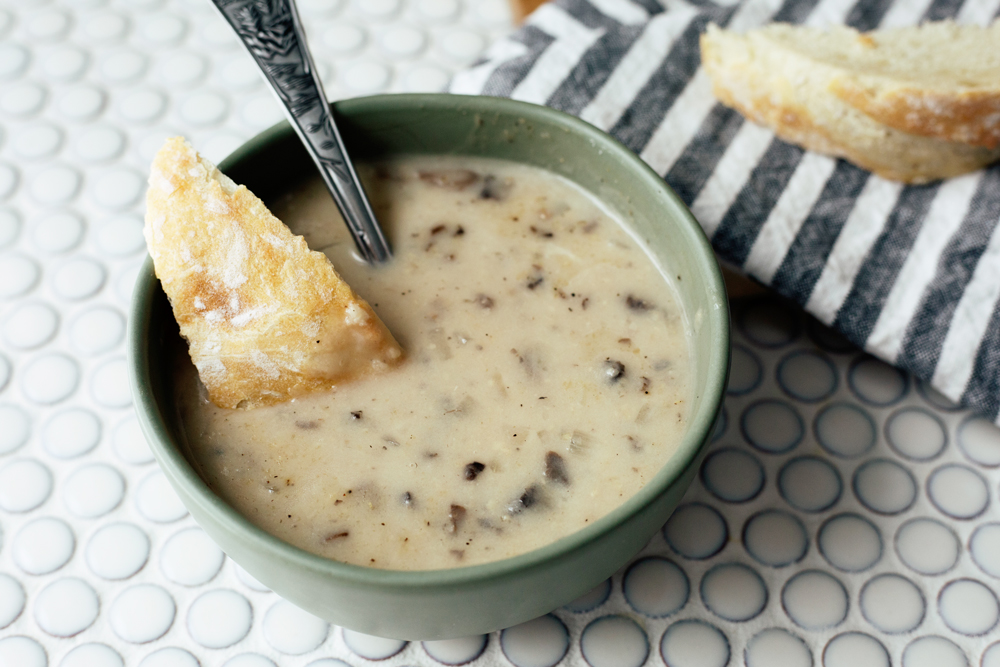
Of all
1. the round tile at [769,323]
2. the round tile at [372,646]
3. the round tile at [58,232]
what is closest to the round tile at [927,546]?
the round tile at [769,323]

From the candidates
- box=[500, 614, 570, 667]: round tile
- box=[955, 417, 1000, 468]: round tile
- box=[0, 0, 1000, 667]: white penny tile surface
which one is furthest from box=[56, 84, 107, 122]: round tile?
box=[955, 417, 1000, 468]: round tile

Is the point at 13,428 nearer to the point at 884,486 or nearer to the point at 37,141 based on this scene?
the point at 37,141

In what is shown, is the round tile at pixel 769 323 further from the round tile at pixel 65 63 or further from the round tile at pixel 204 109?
the round tile at pixel 65 63

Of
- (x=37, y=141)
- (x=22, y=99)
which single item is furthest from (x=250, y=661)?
(x=22, y=99)

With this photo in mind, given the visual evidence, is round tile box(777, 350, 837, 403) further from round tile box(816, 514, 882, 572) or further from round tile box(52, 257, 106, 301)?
round tile box(52, 257, 106, 301)

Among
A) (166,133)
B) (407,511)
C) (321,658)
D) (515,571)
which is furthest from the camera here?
(166,133)

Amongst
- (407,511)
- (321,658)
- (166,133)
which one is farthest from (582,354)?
(166,133)

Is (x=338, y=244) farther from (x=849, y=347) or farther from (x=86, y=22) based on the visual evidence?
(x=86, y=22)
